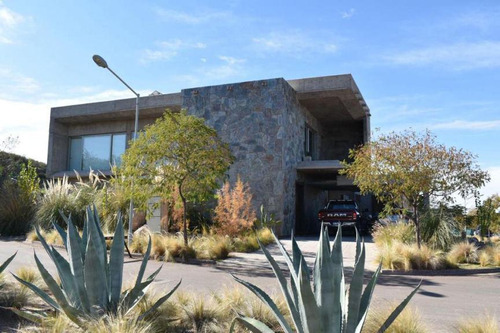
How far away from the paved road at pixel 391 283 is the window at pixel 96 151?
13.7 m

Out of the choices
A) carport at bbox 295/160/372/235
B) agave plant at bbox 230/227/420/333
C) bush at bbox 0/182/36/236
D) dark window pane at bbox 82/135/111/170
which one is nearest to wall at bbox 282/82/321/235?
carport at bbox 295/160/372/235

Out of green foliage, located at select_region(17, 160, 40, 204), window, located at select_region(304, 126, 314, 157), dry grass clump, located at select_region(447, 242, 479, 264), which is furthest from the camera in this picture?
window, located at select_region(304, 126, 314, 157)

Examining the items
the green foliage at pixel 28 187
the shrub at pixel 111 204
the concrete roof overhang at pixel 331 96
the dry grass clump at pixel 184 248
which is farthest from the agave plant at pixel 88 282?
the concrete roof overhang at pixel 331 96

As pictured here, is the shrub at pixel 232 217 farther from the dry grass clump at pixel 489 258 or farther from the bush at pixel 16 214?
the bush at pixel 16 214

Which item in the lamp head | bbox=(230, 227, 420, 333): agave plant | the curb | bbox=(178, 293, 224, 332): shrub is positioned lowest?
the curb

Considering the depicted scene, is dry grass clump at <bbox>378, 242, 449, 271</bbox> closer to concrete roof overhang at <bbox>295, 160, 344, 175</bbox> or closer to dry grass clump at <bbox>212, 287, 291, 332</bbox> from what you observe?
dry grass clump at <bbox>212, 287, 291, 332</bbox>

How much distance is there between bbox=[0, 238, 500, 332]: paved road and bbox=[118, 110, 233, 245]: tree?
234 cm

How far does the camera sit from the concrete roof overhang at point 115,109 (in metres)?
23.8

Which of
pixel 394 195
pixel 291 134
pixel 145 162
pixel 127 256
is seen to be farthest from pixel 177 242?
pixel 291 134

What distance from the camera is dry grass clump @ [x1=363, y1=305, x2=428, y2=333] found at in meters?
4.43

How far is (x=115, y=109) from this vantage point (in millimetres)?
25281

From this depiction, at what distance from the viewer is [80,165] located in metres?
28.7

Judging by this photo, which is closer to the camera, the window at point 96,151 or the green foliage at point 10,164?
the green foliage at point 10,164

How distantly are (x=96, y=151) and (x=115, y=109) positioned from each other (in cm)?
443
